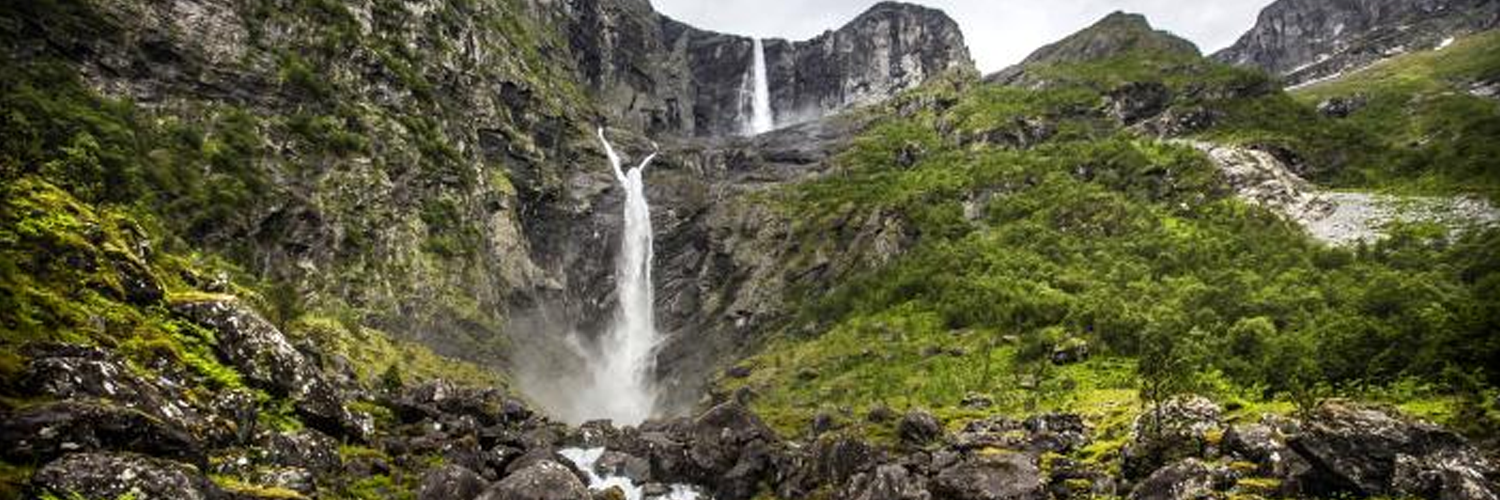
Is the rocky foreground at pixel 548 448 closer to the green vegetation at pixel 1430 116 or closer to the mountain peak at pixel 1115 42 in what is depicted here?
the green vegetation at pixel 1430 116

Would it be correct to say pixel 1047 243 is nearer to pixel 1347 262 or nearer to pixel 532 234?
pixel 1347 262

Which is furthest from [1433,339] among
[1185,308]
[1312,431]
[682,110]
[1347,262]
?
[682,110]

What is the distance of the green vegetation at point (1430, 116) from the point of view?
3310 inches

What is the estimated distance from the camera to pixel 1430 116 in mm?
113875

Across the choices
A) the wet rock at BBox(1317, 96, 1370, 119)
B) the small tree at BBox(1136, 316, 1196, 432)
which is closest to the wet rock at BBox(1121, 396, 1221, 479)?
the small tree at BBox(1136, 316, 1196, 432)

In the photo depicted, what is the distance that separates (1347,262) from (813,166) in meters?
68.7

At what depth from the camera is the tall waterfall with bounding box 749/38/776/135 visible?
187 m

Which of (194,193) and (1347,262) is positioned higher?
(194,193)

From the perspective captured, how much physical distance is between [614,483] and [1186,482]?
28.2 metres

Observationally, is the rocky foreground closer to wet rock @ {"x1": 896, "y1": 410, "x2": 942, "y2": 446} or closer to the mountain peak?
wet rock @ {"x1": 896, "y1": 410, "x2": 942, "y2": 446}

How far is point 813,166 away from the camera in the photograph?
12988 centimetres

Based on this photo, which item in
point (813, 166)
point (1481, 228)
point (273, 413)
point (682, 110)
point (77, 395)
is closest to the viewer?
point (77, 395)

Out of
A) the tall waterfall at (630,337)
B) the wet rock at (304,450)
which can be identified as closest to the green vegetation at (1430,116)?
the tall waterfall at (630,337)

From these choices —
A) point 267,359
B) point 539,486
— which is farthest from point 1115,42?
point 267,359
